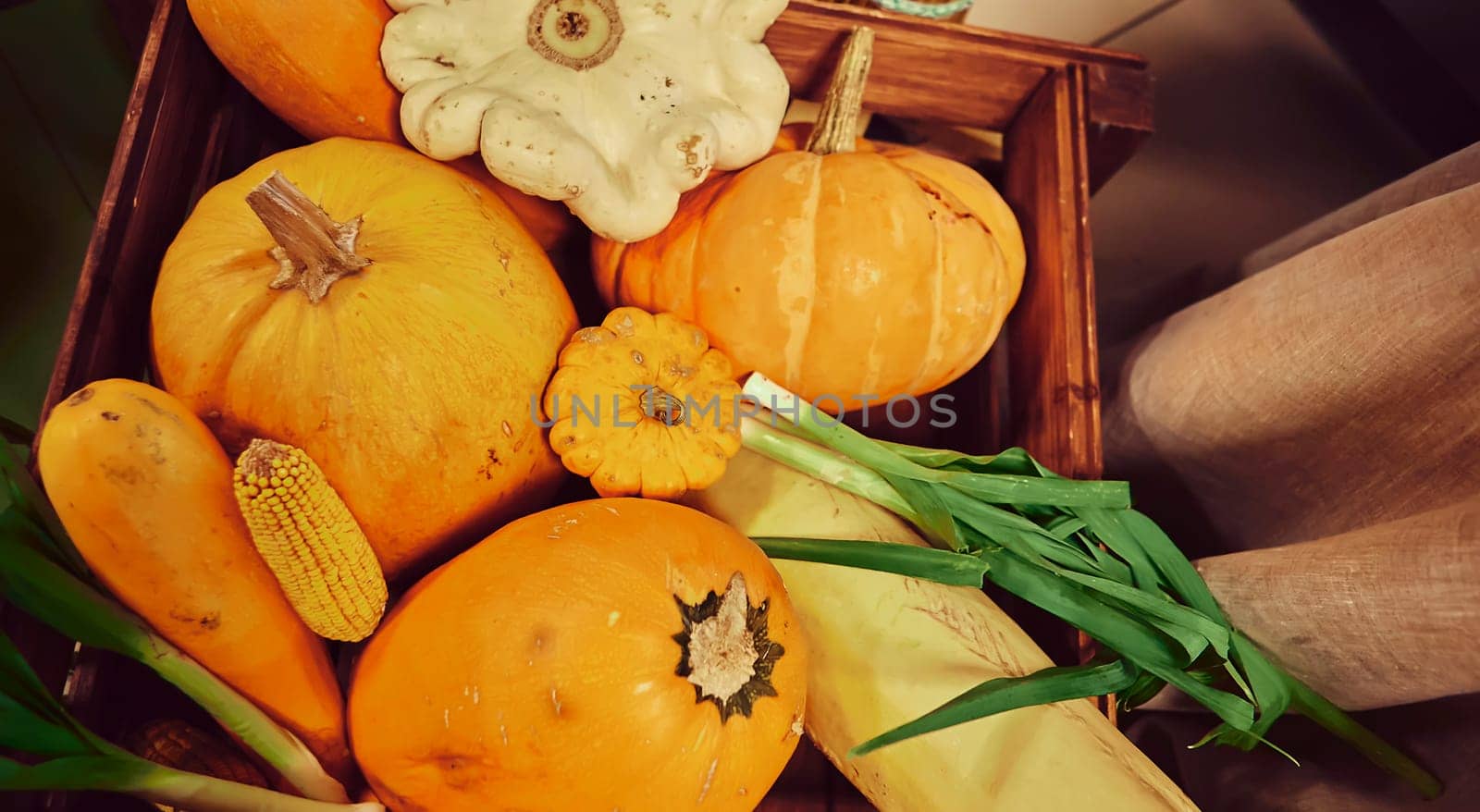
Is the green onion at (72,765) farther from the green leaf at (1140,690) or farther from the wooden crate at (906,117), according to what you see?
the green leaf at (1140,690)

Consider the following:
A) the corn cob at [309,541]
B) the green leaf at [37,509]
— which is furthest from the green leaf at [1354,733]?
the green leaf at [37,509]

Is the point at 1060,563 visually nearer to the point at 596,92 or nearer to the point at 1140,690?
the point at 1140,690

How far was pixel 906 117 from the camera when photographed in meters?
1.29

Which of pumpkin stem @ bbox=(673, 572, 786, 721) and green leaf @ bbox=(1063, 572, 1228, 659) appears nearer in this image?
pumpkin stem @ bbox=(673, 572, 786, 721)

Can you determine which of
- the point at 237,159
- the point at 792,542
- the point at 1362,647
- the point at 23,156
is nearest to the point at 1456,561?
the point at 1362,647

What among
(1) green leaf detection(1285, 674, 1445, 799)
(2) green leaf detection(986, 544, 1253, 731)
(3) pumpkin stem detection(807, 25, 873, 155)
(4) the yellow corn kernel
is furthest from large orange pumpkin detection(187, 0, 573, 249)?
(1) green leaf detection(1285, 674, 1445, 799)

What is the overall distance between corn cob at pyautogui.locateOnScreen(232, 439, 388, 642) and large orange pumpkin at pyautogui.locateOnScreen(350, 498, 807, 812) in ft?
0.16

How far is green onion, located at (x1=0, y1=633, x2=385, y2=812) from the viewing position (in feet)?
2.01

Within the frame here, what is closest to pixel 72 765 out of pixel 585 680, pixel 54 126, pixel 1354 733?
pixel 585 680

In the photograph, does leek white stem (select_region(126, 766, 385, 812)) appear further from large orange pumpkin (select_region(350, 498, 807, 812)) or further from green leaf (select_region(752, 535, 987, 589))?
green leaf (select_region(752, 535, 987, 589))

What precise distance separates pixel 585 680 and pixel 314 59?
723 millimetres

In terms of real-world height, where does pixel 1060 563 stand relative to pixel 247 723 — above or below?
above

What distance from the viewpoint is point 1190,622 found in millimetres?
844

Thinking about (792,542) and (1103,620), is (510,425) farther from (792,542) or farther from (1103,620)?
(1103,620)
